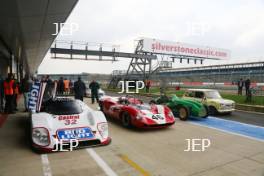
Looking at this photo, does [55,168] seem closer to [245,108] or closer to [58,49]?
[245,108]

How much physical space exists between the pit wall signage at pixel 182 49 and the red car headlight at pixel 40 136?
26.7 meters

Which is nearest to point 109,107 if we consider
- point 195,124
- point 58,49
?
point 195,124

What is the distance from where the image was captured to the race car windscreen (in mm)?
5164

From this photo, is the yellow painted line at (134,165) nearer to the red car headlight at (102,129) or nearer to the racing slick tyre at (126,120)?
the red car headlight at (102,129)

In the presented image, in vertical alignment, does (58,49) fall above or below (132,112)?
above

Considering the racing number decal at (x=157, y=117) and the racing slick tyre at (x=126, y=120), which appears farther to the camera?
the racing slick tyre at (x=126, y=120)

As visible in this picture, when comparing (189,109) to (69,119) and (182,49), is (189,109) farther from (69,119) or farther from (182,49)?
(182,49)

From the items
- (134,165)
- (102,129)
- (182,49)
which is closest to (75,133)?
(102,129)

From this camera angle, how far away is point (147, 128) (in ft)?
20.4

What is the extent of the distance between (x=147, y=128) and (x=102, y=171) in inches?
114

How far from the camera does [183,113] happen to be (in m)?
8.02

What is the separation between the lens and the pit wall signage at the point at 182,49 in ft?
102

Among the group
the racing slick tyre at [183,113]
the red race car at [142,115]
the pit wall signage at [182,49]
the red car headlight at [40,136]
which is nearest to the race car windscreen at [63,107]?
the red car headlight at [40,136]

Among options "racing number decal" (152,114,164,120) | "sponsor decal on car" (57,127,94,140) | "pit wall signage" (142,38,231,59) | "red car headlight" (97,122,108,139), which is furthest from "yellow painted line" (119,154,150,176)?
"pit wall signage" (142,38,231,59)
